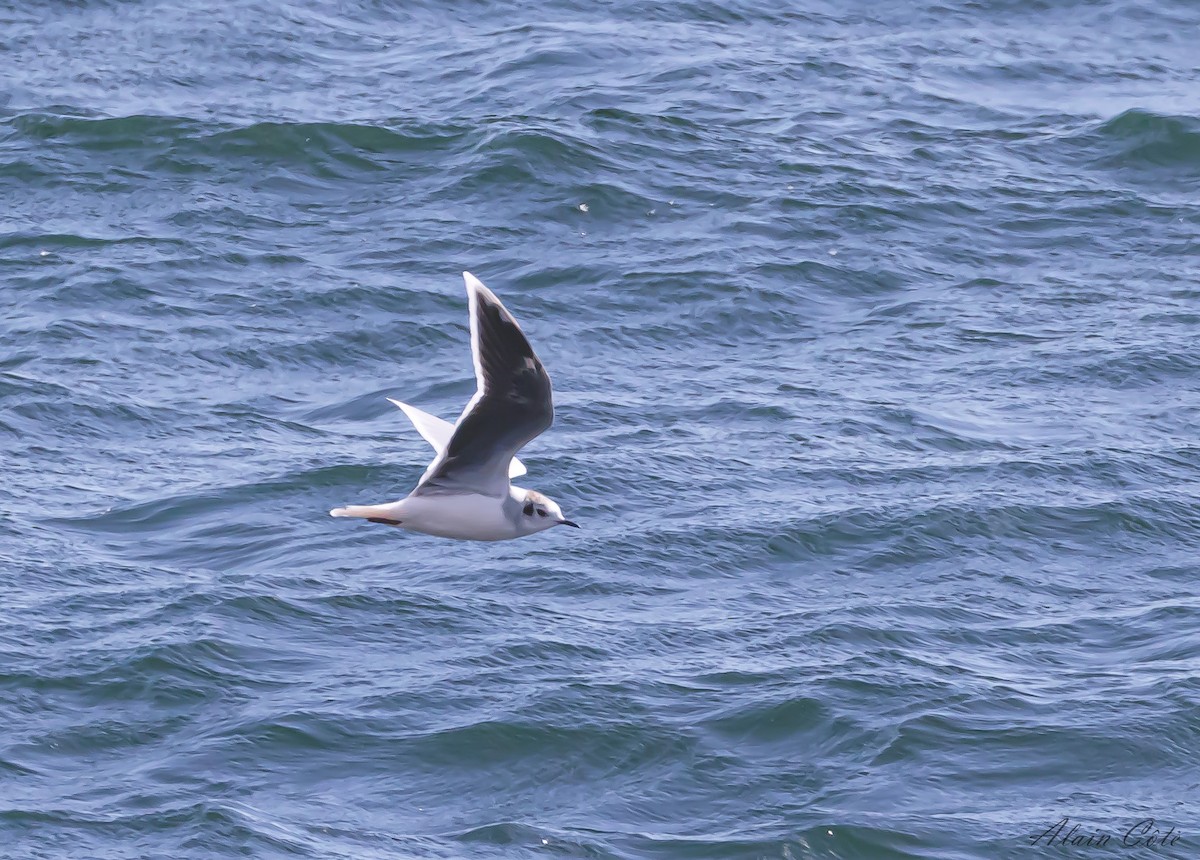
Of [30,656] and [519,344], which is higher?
[519,344]

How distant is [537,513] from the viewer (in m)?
12.7

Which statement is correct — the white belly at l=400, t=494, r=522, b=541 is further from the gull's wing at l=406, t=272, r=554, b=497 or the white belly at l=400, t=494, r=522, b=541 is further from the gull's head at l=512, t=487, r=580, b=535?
the gull's head at l=512, t=487, r=580, b=535

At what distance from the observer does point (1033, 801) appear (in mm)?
17250

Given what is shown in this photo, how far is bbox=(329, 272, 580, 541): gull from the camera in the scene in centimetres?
1137

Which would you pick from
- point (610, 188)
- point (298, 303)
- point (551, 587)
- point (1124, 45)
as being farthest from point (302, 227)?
point (1124, 45)

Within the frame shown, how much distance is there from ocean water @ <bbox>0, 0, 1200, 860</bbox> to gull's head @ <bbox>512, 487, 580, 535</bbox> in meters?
4.33

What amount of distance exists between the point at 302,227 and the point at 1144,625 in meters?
9.02

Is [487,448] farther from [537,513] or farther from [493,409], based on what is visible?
[537,513]

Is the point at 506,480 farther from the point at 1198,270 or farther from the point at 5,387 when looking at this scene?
the point at 1198,270

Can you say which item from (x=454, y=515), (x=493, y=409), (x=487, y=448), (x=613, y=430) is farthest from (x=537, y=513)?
(x=613, y=430)

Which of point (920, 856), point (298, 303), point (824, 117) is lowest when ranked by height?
point (920, 856)

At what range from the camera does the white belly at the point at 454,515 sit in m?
12.2

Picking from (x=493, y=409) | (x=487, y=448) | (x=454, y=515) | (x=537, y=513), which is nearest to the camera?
(x=493, y=409)

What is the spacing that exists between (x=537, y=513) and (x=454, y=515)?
2.19 feet
